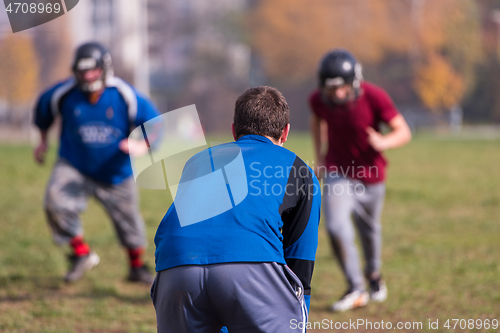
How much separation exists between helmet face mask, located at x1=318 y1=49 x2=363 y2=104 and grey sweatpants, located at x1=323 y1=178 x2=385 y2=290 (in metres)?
0.82

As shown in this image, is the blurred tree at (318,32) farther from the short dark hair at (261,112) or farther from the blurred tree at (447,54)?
the short dark hair at (261,112)

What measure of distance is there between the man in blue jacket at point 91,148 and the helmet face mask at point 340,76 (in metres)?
1.79

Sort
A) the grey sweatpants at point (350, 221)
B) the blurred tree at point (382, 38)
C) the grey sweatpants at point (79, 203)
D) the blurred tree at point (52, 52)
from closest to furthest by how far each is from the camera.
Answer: the grey sweatpants at point (350, 221), the grey sweatpants at point (79, 203), the blurred tree at point (52, 52), the blurred tree at point (382, 38)

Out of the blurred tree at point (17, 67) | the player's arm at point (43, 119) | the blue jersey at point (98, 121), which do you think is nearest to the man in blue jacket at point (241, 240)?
the blue jersey at point (98, 121)

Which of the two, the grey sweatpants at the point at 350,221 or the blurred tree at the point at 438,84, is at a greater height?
the grey sweatpants at the point at 350,221

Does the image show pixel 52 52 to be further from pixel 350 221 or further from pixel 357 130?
pixel 350 221

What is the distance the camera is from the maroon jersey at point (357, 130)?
539cm

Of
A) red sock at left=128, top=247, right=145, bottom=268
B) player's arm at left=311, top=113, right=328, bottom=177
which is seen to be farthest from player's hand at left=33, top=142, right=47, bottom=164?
player's arm at left=311, top=113, right=328, bottom=177

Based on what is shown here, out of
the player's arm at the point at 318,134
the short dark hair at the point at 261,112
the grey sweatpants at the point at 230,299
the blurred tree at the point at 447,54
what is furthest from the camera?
the blurred tree at the point at 447,54

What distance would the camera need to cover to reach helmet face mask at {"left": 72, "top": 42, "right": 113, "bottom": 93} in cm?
547

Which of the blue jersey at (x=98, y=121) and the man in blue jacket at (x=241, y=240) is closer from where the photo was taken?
the man in blue jacket at (x=241, y=240)

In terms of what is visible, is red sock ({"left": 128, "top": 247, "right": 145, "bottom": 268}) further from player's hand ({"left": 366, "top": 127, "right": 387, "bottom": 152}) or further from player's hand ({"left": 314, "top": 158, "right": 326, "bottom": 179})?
player's hand ({"left": 366, "top": 127, "right": 387, "bottom": 152})

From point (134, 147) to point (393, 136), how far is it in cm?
273

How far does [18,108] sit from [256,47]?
3094cm
